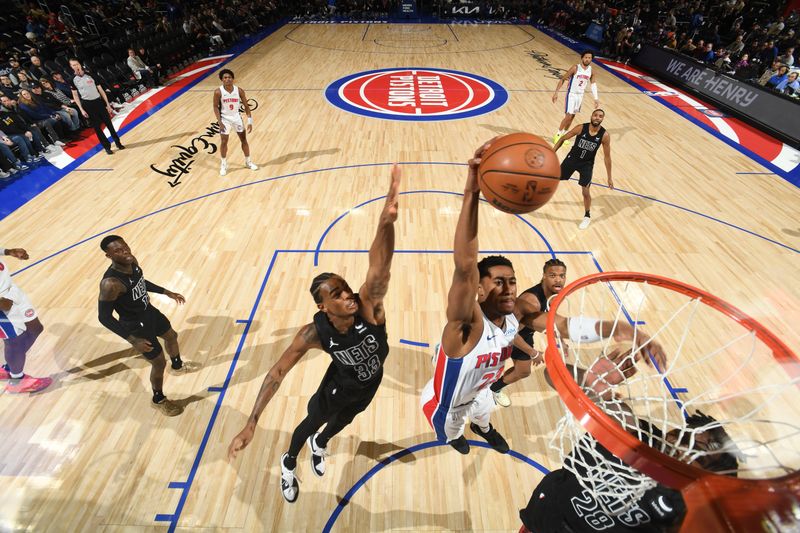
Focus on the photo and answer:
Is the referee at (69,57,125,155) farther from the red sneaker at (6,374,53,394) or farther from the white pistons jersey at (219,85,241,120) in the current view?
the red sneaker at (6,374,53,394)

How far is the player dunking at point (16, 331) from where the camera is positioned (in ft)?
11.7

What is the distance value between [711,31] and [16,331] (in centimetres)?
2317

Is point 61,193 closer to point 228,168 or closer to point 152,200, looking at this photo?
point 152,200

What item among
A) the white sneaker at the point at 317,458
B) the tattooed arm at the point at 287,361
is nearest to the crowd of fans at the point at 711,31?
the tattooed arm at the point at 287,361

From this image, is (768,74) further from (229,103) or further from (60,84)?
A: (60,84)

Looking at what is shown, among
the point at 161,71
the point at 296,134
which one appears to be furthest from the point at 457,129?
the point at 161,71

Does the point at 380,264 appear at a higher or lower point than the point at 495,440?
higher

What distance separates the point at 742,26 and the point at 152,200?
23.3 metres

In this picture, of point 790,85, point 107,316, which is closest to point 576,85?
point 790,85

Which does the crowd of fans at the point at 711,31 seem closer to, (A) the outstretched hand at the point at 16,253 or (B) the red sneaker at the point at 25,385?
(A) the outstretched hand at the point at 16,253

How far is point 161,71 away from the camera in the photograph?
1316 centimetres

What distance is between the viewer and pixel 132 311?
3395mm

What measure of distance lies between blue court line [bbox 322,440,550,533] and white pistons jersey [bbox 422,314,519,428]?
0.78 m

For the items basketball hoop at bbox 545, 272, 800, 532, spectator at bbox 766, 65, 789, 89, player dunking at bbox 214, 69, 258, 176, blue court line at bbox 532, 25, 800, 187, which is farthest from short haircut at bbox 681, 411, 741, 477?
spectator at bbox 766, 65, 789, 89
